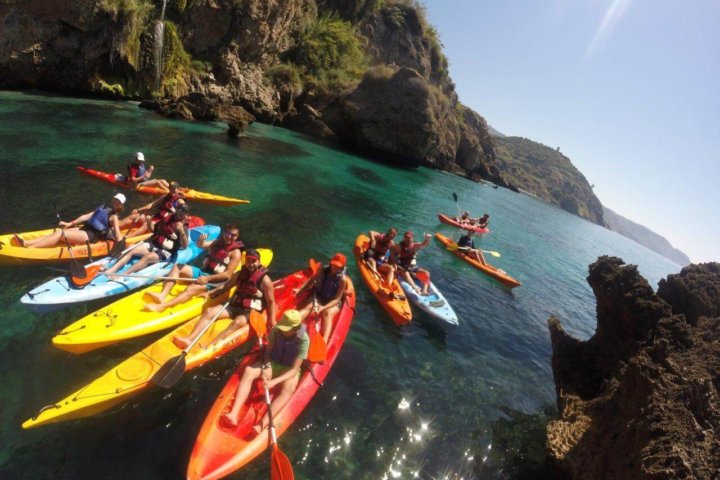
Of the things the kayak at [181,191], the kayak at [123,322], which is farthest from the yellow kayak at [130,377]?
the kayak at [181,191]

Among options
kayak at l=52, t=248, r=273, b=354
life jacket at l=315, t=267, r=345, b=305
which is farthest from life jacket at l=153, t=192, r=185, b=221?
life jacket at l=315, t=267, r=345, b=305

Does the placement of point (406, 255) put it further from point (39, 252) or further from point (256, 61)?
point (256, 61)

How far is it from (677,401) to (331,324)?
511cm

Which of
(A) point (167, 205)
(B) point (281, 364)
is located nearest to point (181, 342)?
(B) point (281, 364)

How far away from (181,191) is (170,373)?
889 centimetres

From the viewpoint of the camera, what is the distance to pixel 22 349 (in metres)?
5.57

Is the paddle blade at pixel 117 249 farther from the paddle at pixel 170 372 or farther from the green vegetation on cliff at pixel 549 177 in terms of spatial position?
the green vegetation on cliff at pixel 549 177

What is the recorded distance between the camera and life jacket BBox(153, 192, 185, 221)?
9.02m

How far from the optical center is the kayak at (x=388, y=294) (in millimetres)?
8602

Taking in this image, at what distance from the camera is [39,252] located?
740cm

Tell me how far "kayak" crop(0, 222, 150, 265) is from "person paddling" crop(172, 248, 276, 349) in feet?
11.5

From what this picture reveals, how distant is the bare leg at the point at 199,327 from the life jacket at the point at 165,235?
2467mm

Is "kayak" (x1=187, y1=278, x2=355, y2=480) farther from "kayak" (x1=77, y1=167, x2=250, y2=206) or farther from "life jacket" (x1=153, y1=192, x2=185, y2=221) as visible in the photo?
"kayak" (x1=77, y1=167, x2=250, y2=206)

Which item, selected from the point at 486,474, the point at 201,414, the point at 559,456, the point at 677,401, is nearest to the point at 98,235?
the point at 201,414
